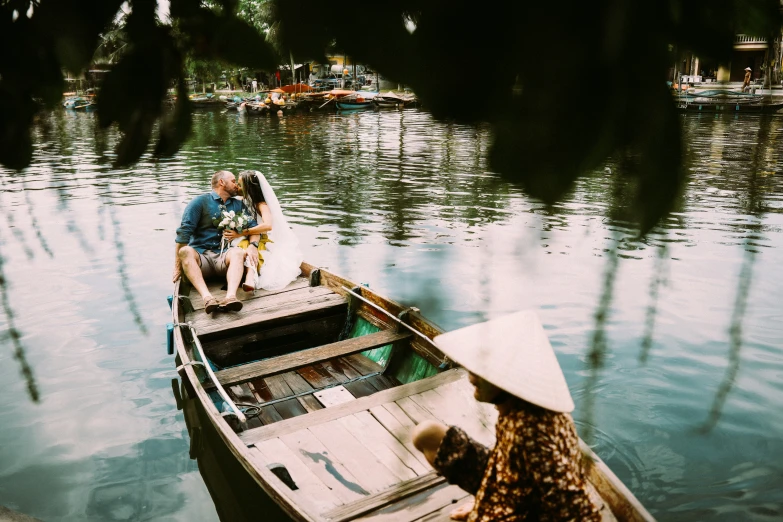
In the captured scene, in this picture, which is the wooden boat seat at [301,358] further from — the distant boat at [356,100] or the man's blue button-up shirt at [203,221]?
the distant boat at [356,100]

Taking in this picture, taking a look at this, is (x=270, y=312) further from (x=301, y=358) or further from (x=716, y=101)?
(x=716, y=101)

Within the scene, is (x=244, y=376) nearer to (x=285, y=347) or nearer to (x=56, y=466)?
(x=285, y=347)

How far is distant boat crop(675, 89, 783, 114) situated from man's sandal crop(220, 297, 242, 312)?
4.47 m

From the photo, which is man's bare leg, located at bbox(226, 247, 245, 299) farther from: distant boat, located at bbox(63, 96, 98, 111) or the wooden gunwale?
distant boat, located at bbox(63, 96, 98, 111)

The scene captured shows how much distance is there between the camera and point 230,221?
523 centimetres

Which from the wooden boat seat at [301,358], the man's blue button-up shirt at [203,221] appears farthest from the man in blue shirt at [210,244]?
the wooden boat seat at [301,358]

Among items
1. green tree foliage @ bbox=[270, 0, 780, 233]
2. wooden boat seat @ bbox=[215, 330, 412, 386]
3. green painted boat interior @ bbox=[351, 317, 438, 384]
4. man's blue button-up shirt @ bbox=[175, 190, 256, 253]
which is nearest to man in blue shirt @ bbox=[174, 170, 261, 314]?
man's blue button-up shirt @ bbox=[175, 190, 256, 253]

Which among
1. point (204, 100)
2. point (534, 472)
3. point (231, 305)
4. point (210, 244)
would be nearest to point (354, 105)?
point (204, 100)

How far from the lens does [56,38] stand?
77 cm

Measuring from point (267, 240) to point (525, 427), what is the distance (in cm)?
405

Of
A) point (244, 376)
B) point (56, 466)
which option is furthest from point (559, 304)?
point (56, 466)

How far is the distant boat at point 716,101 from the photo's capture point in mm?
521

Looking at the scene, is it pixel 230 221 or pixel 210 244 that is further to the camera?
pixel 210 244

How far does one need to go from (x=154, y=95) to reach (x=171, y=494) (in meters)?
3.78
